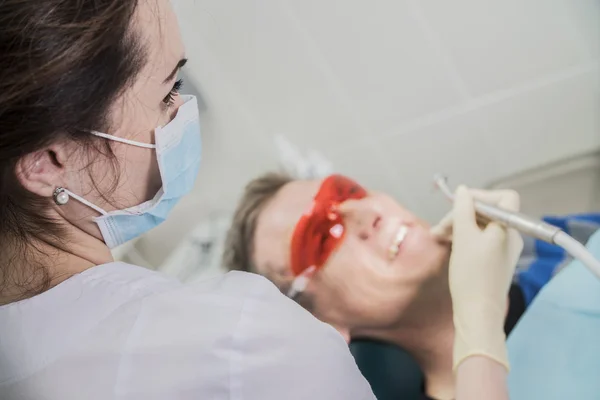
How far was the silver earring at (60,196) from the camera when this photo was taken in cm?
81

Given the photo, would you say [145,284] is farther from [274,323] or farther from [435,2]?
[435,2]

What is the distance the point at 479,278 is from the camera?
1.16m

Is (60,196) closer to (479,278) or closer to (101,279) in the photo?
(101,279)

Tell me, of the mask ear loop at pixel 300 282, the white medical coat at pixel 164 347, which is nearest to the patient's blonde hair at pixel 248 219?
the mask ear loop at pixel 300 282

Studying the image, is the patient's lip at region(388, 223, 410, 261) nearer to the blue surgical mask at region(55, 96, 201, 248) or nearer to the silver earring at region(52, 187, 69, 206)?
the blue surgical mask at region(55, 96, 201, 248)

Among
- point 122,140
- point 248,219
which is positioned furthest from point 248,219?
point 122,140

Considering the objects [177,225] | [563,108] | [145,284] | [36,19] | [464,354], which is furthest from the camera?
[177,225]

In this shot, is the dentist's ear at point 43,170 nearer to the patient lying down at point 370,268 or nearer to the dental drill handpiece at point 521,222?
the patient lying down at point 370,268

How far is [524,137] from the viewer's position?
1.55m

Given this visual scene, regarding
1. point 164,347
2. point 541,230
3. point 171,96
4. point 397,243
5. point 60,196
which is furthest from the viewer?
point 397,243

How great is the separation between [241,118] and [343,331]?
68cm

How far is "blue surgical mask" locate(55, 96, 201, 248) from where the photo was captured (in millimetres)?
912

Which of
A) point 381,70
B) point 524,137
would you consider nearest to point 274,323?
point 381,70

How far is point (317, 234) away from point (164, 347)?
0.73 meters
